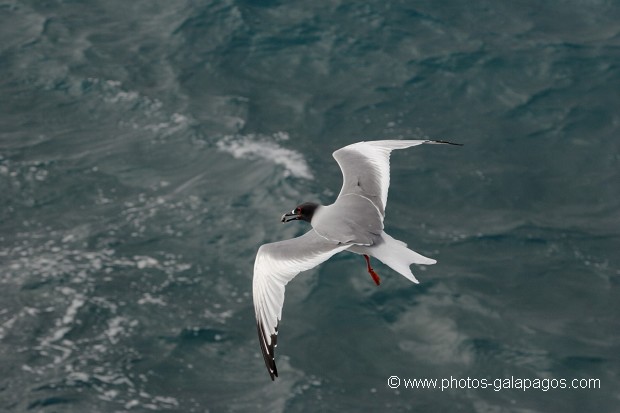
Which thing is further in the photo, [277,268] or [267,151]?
[267,151]

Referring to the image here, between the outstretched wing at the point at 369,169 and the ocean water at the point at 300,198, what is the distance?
6956 millimetres

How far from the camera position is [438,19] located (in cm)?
3941

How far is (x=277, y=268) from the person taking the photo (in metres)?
16.9

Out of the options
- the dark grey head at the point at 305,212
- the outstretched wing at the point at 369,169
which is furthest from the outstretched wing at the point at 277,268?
the outstretched wing at the point at 369,169

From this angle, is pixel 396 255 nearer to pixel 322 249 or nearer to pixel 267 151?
pixel 322 249

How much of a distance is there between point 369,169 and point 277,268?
142 inches

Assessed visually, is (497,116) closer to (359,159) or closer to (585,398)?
(585,398)

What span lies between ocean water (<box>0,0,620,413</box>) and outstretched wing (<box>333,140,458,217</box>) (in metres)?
6.96

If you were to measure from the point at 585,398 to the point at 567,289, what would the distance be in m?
3.91

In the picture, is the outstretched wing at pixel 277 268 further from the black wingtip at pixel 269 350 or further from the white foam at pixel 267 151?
the white foam at pixel 267 151

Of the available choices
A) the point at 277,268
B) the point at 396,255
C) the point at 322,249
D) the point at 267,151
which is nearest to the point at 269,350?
the point at 277,268

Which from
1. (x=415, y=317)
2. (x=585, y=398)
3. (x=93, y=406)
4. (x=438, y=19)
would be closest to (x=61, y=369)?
(x=93, y=406)

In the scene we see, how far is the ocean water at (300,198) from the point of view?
2564 centimetres

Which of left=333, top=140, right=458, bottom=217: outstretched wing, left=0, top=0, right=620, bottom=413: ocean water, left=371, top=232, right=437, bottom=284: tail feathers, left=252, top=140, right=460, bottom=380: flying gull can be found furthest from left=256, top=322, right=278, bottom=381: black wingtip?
left=0, top=0, right=620, bottom=413: ocean water
